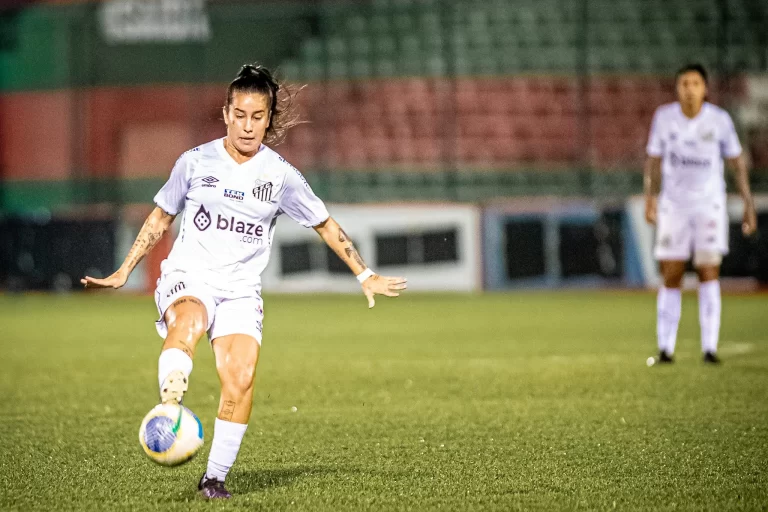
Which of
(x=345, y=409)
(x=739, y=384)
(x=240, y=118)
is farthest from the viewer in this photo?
(x=739, y=384)

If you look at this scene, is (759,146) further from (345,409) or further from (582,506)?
(582,506)

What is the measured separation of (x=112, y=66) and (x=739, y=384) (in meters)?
19.3

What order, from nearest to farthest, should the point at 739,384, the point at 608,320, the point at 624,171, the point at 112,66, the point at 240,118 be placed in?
the point at 240,118
the point at 739,384
the point at 608,320
the point at 624,171
the point at 112,66

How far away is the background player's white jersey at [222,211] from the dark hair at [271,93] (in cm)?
15

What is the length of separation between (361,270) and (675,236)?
449 cm

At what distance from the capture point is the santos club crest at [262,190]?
4.68 meters

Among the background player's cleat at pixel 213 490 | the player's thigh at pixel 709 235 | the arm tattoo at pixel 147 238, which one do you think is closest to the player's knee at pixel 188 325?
the arm tattoo at pixel 147 238

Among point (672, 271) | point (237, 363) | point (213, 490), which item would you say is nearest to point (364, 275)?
point (237, 363)

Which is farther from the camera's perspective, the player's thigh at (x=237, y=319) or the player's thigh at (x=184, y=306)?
the player's thigh at (x=237, y=319)

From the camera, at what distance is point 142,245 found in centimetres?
473

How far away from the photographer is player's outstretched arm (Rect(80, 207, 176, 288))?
15.1 ft

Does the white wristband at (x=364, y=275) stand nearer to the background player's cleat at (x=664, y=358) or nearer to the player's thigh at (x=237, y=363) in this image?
the player's thigh at (x=237, y=363)

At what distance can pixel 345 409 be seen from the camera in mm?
6770

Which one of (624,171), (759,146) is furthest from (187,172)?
(759,146)
